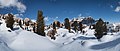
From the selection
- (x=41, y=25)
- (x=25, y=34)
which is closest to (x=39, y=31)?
(x=41, y=25)

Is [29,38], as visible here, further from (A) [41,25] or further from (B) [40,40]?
(A) [41,25]

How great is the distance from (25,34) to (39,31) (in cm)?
4928

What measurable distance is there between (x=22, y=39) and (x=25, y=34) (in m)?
2.88

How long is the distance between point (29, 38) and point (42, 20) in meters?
54.5

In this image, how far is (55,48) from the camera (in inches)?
1400

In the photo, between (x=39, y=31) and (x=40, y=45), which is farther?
(x=39, y=31)

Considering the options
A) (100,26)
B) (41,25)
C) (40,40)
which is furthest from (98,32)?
(40,40)

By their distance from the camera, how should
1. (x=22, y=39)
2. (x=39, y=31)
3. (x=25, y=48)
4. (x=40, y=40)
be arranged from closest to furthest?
(x=25, y=48)
(x=22, y=39)
(x=40, y=40)
(x=39, y=31)

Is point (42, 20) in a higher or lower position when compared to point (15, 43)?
higher

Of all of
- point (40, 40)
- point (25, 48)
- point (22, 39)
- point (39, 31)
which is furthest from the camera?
point (39, 31)

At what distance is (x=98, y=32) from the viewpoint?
9012 cm

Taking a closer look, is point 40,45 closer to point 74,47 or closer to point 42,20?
point 74,47

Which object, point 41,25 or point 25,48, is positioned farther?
point 41,25

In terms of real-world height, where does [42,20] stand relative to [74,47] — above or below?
above
